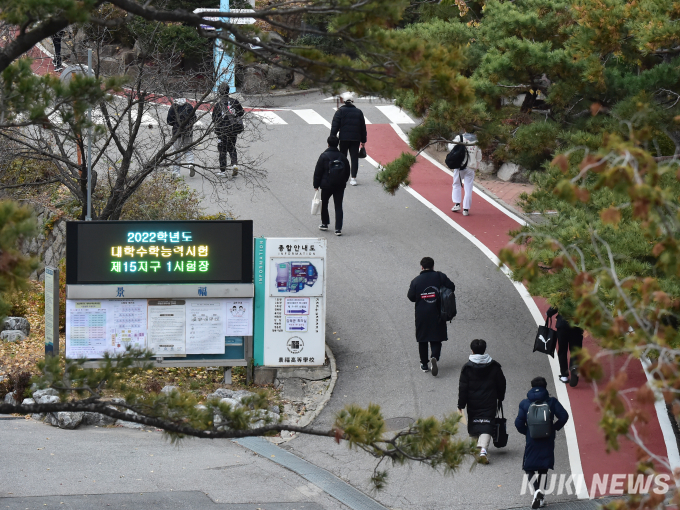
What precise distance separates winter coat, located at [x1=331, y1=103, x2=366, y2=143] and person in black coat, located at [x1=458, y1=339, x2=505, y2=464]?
833 cm

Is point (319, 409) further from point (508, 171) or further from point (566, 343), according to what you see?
point (508, 171)

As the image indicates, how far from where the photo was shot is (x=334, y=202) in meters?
16.6

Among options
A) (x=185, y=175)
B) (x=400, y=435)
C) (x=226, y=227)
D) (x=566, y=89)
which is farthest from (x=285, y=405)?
(x=185, y=175)

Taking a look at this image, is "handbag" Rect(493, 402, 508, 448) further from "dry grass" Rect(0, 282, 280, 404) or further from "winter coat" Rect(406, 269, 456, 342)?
"dry grass" Rect(0, 282, 280, 404)

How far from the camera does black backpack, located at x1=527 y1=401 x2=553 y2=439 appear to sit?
877 cm

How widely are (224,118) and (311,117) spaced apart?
1183 cm

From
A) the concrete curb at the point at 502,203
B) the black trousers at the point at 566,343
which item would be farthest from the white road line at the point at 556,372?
the concrete curb at the point at 502,203

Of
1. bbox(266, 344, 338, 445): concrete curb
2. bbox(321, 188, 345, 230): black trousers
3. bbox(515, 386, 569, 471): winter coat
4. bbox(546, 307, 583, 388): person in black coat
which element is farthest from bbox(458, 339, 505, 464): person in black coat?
bbox(321, 188, 345, 230): black trousers

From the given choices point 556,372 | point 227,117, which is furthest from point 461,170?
point 556,372

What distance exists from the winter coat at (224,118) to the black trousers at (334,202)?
199 centimetres

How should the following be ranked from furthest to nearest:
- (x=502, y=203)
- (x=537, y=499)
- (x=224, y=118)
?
(x=502, y=203) → (x=224, y=118) → (x=537, y=499)

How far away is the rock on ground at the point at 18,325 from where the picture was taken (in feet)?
46.3

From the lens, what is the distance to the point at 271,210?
1816 cm

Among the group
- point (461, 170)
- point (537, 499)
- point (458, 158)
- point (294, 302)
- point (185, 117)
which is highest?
point (185, 117)
